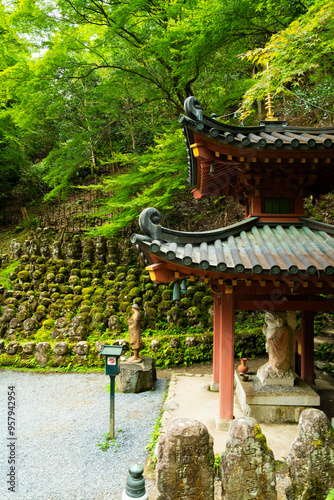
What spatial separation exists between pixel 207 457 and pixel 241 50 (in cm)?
1246

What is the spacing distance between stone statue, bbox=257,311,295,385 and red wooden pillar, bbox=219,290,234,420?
0.87 metres

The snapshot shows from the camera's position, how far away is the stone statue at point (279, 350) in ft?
18.3

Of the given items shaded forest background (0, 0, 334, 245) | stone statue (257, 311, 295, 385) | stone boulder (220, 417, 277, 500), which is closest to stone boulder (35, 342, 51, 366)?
shaded forest background (0, 0, 334, 245)

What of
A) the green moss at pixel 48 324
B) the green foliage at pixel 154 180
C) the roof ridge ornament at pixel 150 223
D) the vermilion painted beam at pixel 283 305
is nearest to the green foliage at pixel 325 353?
the vermilion painted beam at pixel 283 305

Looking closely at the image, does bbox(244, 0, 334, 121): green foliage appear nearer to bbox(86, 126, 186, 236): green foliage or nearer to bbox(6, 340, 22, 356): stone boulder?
bbox(86, 126, 186, 236): green foliage

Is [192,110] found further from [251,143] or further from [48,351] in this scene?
[48,351]

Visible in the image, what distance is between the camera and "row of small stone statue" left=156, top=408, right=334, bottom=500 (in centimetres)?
283

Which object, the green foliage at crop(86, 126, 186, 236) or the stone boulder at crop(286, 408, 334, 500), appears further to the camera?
the green foliage at crop(86, 126, 186, 236)

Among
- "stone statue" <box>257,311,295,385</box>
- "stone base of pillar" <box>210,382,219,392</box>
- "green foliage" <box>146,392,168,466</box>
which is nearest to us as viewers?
"green foliage" <box>146,392,168,466</box>

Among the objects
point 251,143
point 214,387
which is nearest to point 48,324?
point 214,387

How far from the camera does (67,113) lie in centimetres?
1600

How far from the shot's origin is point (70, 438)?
227 inches

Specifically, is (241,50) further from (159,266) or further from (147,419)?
(147,419)

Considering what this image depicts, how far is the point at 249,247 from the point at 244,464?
9.07 feet
